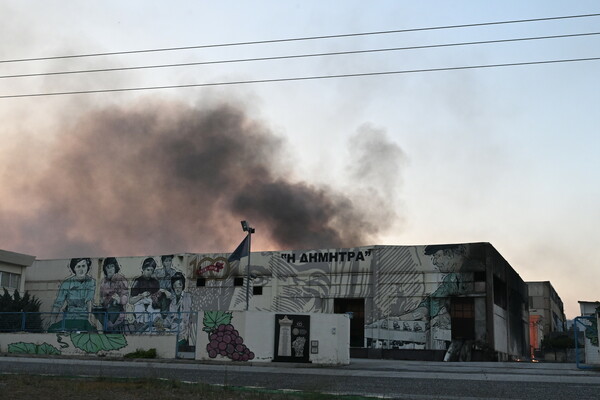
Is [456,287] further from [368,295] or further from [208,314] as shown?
[208,314]

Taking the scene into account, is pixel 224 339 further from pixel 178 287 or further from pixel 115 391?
pixel 178 287

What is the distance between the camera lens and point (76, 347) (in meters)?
35.0

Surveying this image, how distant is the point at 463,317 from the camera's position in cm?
4712

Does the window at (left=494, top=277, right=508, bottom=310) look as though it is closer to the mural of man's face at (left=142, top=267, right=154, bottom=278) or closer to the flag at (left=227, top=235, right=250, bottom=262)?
the flag at (left=227, top=235, right=250, bottom=262)

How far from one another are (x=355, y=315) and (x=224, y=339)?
21.1 meters

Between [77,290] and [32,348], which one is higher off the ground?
[77,290]

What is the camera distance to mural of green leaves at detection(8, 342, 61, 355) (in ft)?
116

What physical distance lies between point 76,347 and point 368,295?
900 inches

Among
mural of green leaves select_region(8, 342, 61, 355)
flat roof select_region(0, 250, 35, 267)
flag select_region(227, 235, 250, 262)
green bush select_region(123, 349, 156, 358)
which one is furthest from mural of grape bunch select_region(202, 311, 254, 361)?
flat roof select_region(0, 250, 35, 267)

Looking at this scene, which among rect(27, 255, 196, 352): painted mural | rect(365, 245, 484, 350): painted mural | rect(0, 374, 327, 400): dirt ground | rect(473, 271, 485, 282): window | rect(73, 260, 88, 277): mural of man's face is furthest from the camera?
rect(73, 260, 88, 277): mural of man's face

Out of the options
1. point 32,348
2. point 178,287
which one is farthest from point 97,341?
point 178,287

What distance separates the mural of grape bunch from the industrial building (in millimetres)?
10269

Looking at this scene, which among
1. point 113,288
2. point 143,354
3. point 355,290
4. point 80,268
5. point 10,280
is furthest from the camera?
point 80,268

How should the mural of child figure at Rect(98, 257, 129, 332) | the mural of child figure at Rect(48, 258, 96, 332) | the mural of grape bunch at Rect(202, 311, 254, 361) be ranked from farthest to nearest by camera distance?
1. the mural of child figure at Rect(48, 258, 96, 332)
2. the mural of child figure at Rect(98, 257, 129, 332)
3. the mural of grape bunch at Rect(202, 311, 254, 361)
